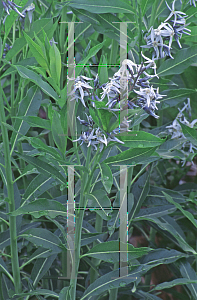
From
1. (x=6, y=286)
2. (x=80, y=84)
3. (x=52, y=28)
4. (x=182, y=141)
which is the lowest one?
(x=6, y=286)

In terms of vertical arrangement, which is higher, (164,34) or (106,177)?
(164,34)

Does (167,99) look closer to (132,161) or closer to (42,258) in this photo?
(132,161)

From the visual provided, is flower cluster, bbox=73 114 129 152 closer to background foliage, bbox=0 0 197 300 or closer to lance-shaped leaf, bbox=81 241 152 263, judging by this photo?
background foliage, bbox=0 0 197 300

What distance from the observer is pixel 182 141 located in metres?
0.78

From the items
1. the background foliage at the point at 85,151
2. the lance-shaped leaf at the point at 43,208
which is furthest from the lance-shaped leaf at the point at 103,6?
the lance-shaped leaf at the point at 43,208

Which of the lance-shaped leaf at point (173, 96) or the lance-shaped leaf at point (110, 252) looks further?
the lance-shaped leaf at point (173, 96)

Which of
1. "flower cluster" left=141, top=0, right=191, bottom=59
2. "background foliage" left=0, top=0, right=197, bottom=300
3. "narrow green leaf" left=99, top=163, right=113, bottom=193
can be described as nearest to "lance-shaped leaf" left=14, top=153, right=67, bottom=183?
"background foliage" left=0, top=0, right=197, bottom=300

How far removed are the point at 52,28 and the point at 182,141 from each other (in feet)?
1.22

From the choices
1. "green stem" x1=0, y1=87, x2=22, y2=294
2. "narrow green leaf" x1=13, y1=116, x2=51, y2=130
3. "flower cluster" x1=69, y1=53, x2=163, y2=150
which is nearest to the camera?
"flower cluster" x1=69, y1=53, x2=163, y2=150

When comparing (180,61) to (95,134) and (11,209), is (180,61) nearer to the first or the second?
(95,134)

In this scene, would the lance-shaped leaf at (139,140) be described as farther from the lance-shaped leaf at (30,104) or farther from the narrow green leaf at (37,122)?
the lance-shaped leaf at (30,104)

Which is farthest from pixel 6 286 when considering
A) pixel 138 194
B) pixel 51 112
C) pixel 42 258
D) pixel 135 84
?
pixel 135 84

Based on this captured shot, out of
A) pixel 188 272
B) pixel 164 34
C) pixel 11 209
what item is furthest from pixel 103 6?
pixel 188 272

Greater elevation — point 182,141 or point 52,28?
point 52,28
